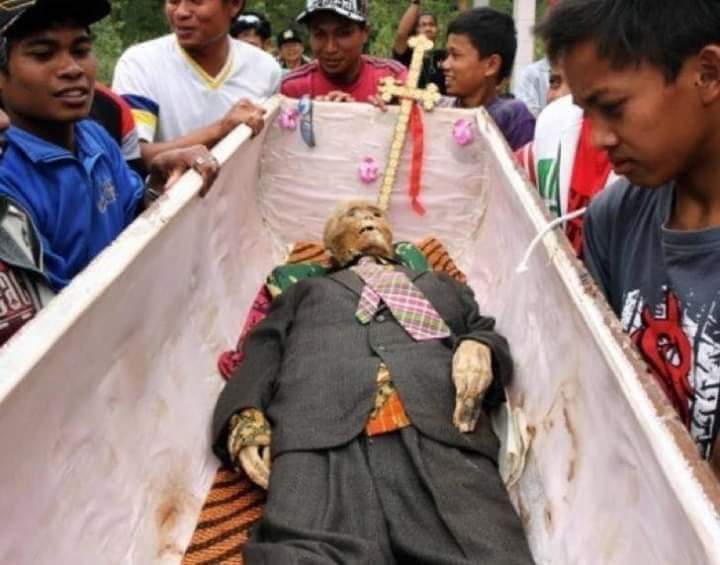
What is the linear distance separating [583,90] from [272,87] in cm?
220

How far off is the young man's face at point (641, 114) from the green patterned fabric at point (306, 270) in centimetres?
154

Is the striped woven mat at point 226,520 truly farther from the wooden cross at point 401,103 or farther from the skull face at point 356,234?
the wooden cross at point 401,103

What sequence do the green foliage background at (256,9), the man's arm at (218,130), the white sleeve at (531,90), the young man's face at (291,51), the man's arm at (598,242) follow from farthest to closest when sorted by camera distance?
1. the green foliage background at (256,9)
2. the young man's face at (291,51)
3. the white sleeve at (531,90)
4. the man's arm at (218,130)
5. the man's arm at (598,242)

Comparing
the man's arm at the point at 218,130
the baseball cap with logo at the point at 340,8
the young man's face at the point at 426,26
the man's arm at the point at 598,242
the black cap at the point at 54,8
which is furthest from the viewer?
the young man's face at the point at 426,26

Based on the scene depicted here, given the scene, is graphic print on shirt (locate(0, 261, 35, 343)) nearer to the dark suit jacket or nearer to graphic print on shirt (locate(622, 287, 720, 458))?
the dark suit jacket

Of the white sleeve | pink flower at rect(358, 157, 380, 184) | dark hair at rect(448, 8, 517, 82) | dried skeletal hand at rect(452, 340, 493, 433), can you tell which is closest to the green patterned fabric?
pink flower at rect(358, 157, 380, 184)

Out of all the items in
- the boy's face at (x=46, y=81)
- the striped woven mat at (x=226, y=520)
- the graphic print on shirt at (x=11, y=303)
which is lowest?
the striped woven mat at (x=226, y=520)

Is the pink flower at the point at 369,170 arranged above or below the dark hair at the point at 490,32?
below

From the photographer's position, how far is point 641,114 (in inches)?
47.4

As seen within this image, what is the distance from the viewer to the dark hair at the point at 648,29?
3.78 ft

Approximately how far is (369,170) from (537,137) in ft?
3.68

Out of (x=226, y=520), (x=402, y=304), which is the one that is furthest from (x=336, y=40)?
(x=226, y=520)

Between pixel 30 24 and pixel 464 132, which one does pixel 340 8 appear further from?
pixel 30 24

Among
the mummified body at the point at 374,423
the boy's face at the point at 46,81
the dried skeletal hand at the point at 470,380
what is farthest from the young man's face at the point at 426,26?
the boy's face at the point at 46,81
